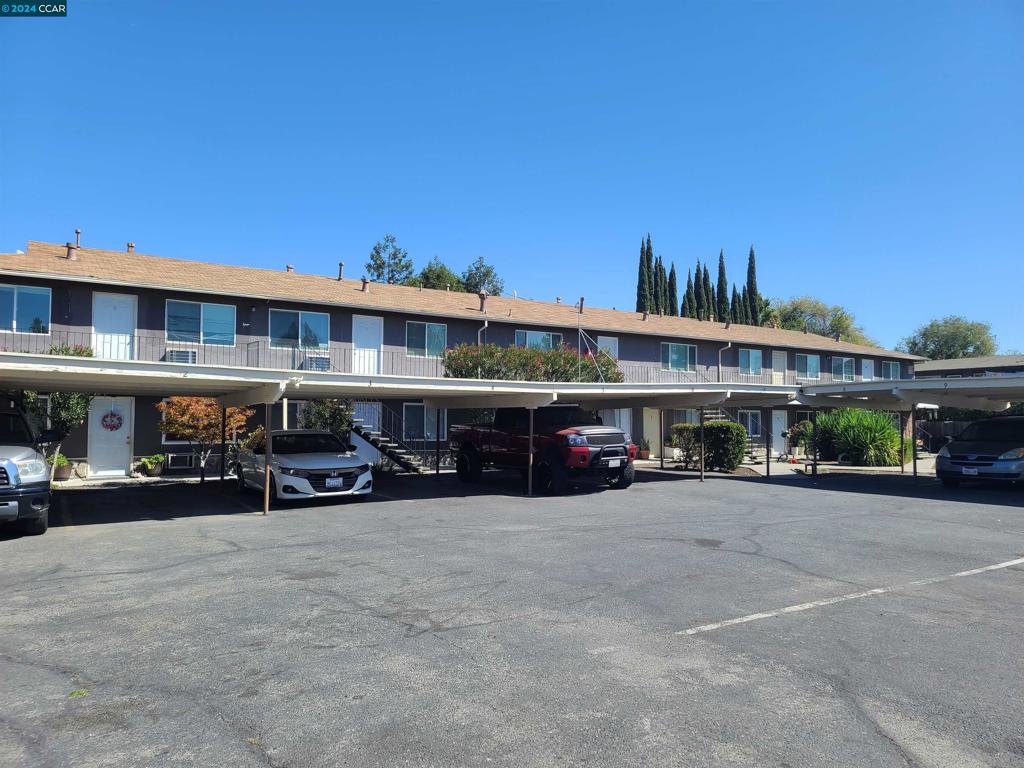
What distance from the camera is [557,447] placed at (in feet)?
49.2

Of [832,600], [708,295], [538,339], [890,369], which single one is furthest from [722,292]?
[832,600]

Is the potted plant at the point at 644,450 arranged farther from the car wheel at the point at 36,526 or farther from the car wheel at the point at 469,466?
the car wheel at the point at 36,526

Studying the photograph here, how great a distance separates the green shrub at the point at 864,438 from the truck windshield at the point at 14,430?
2449cm

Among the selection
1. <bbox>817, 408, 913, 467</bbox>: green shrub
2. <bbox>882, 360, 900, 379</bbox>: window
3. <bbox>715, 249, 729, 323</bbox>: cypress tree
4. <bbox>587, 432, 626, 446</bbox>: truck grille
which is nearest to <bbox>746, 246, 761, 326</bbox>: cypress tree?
<bbox>715, 249, 729, 323</bbox>: cypress tree

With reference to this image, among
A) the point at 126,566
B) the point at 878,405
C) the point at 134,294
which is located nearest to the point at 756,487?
the point at 878,405

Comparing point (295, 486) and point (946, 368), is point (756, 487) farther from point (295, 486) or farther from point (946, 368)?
point (946, 368)

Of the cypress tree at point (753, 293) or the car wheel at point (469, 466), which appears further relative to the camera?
the cypress tree at point (753, 293)

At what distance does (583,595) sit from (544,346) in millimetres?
19680

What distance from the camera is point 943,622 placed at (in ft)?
18.8

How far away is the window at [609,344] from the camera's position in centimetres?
2727

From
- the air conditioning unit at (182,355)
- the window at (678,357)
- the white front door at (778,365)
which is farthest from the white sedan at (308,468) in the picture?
the white front door at (778,365)

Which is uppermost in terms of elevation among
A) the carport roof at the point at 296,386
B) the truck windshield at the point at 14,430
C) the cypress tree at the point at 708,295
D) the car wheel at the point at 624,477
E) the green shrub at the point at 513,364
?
the cypress tree at the point at 708,295

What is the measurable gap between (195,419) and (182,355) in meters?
2.02

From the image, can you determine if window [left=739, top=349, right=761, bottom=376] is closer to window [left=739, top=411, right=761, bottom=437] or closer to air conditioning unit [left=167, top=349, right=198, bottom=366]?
window [left=739, top=411, right=761, bottom=437]
